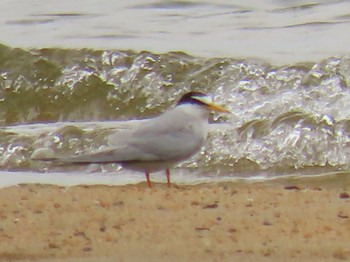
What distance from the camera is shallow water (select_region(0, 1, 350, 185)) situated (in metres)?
10.1

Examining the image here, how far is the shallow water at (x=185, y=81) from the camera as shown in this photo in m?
10.1

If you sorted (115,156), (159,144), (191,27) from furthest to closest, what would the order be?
(191,27) → (115,156) → (159,144)

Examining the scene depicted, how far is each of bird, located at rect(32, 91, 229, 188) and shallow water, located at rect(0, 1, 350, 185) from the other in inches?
52.6

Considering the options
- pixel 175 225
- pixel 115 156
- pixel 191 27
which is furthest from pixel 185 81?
pixel 175 225

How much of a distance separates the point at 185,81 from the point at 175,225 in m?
6.91

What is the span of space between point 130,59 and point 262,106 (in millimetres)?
2399

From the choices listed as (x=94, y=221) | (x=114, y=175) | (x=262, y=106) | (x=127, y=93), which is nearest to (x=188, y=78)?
(x=127, y=93)

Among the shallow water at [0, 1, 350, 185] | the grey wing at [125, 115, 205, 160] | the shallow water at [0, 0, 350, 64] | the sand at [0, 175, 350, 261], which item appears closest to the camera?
the sand at [0, 175, 350, 261]

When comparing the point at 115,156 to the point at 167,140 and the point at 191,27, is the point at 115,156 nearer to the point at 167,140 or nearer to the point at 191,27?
the point at 167,140

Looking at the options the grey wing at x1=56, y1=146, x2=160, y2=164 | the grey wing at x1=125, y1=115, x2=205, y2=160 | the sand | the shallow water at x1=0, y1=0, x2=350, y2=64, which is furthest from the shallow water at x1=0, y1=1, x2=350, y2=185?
the sand

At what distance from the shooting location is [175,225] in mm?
6043

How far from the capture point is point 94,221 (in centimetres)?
619

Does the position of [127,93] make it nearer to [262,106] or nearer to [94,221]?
[262,106]

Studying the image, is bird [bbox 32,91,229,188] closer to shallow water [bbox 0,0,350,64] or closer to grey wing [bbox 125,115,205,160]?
grey wing [bbox 125,115,205,160]
